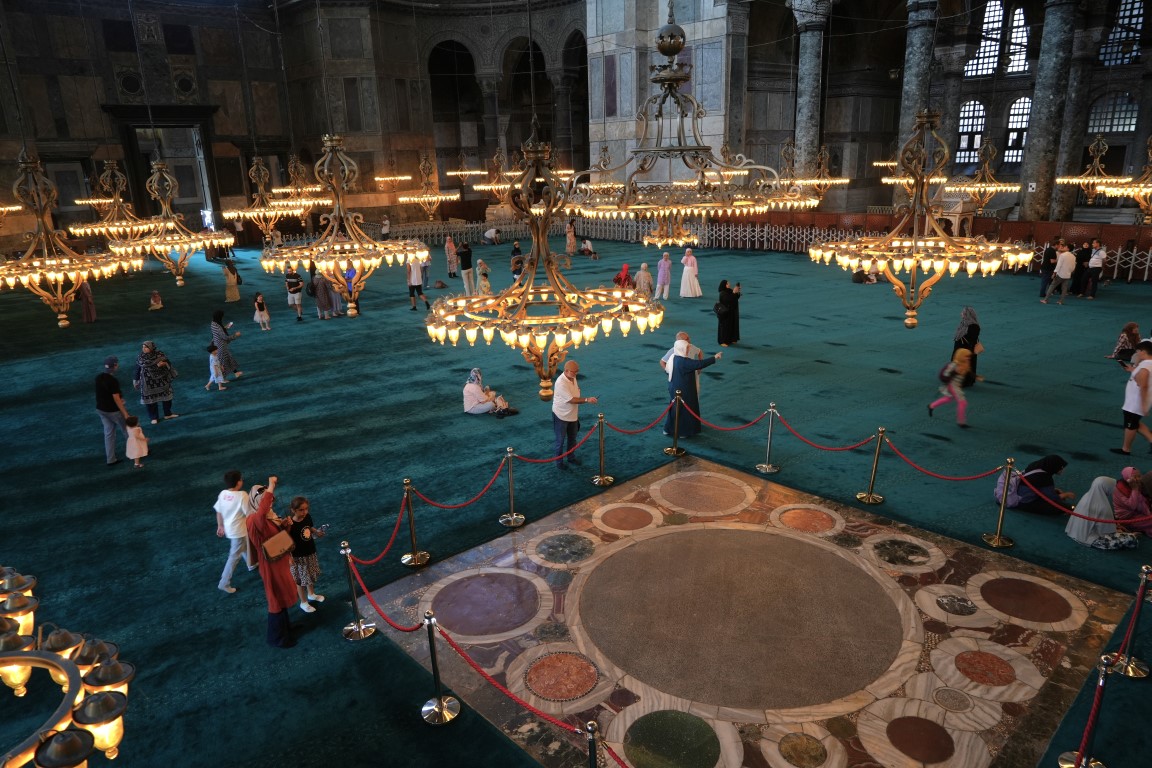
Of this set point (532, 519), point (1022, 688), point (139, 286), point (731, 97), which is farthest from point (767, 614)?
point (139, 286)

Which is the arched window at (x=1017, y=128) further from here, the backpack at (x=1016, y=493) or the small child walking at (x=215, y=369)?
the small child walking at (x=215, y=369)

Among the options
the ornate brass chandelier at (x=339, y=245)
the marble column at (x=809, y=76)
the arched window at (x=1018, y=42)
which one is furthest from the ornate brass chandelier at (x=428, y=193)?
the arched window at (x=1018, y=42)

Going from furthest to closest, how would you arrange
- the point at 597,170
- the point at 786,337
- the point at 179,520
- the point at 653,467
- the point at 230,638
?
the point at 786,337 → the point at 653,467 → the point at 179,520 → the point at 597,170 → the point at 230,638

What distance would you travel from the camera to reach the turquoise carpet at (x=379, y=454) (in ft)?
16.4

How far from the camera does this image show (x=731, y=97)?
23.9 meters

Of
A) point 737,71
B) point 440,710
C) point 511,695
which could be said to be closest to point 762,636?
point 511,695

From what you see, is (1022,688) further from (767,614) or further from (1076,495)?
(1076,495)

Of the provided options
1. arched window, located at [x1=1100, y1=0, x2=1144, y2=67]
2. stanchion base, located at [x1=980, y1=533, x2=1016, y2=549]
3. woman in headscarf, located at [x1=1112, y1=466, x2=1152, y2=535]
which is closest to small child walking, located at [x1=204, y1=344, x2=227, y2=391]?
stanchion base, located at [x1=980, y1=533, x2=1016, y2=549]

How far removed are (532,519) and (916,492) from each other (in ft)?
13.7

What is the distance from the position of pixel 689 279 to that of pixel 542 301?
1224 cm

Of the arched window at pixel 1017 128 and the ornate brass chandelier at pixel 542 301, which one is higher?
the arched window at pixel 1017 128

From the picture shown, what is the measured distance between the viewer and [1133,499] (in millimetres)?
6574

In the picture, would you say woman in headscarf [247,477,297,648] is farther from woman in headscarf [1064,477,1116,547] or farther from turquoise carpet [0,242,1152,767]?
woman in headscarf [1064,477,1116,547]

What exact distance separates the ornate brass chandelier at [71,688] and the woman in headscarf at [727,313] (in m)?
11.6
